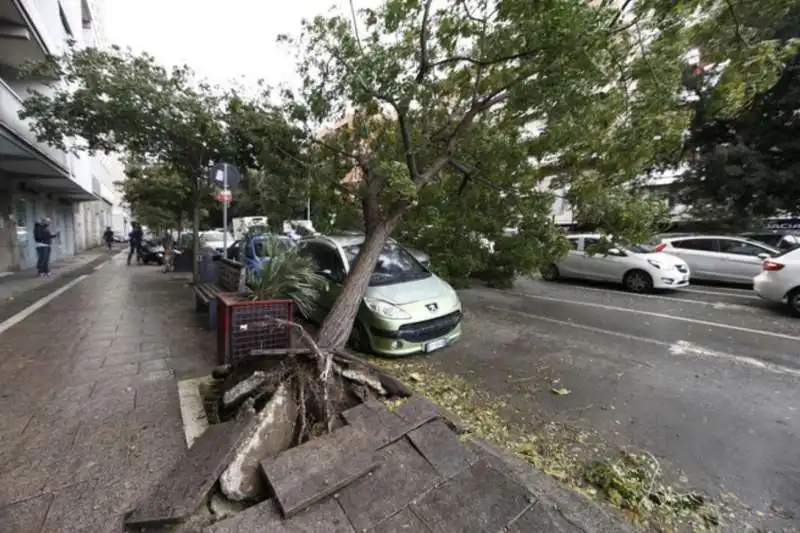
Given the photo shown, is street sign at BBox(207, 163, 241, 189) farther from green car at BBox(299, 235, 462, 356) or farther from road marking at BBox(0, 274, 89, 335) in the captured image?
road marking at BBox(0, 274, 89, 335)

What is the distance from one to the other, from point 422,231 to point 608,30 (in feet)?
15.1

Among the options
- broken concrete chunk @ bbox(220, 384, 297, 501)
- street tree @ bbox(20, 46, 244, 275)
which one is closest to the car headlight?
broken concrete chunk @ bbox(220, 384, 297, 501)

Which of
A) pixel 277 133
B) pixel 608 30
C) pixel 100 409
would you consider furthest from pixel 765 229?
pixel 100 409

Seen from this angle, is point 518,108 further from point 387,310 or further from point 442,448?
point 442,448

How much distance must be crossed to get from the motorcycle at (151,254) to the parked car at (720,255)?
17.4 m

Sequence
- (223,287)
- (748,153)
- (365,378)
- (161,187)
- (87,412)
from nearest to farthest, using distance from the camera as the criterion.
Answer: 1. (87,412)
2. (365,378)
3. (223,287)
4. (748,153)
5. (161,187)

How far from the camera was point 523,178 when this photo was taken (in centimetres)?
560

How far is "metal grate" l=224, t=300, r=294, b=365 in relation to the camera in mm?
3393

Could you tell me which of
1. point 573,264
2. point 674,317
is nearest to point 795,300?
point 674,317

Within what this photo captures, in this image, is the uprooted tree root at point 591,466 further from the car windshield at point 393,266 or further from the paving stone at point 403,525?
the car windshield at point 393,266

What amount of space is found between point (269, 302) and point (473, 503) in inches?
97.3

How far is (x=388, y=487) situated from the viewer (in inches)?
84.0

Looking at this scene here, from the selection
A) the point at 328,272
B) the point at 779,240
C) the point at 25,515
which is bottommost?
the point at 25,515

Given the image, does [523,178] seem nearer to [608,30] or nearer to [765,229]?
[608,30]
